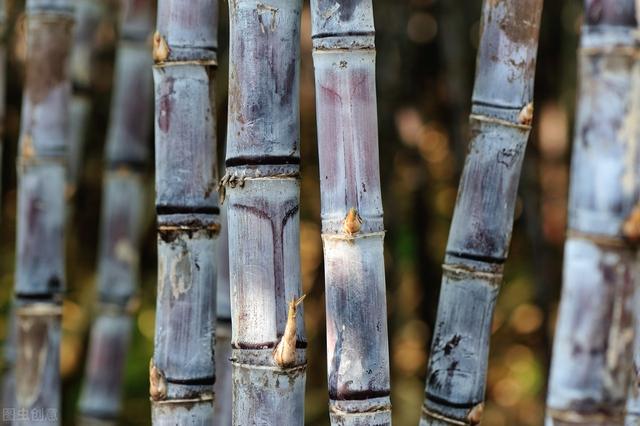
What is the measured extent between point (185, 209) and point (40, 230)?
1.80ft

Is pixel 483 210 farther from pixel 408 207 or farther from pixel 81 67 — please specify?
pixel 408 207

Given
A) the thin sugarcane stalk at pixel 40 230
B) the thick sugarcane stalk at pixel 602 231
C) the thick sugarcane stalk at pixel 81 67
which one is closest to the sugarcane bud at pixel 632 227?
the thick sugarcane stalk at pixel 602 231

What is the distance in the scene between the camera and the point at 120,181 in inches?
75.6

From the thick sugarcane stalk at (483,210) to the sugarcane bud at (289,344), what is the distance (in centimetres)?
26

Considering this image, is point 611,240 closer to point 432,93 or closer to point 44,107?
point 44,107

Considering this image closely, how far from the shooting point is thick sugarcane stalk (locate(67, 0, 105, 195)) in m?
2.06

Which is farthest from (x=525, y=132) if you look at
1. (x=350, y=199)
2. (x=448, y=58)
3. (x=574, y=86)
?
(x=574, y=86)

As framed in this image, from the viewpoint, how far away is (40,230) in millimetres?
1641

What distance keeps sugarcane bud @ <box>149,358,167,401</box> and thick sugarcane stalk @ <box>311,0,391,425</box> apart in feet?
0.84

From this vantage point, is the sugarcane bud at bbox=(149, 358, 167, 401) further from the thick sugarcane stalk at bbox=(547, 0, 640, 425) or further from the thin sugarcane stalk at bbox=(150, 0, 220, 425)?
the thick sugarcane stalk at bbox=(547, 0, 640, 425)

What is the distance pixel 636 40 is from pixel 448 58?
1436 mm

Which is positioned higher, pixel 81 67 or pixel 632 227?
pixel 81 67

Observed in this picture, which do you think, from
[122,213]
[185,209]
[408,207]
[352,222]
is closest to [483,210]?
[352,222]

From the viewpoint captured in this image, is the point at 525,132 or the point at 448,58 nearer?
the point at 525,132
